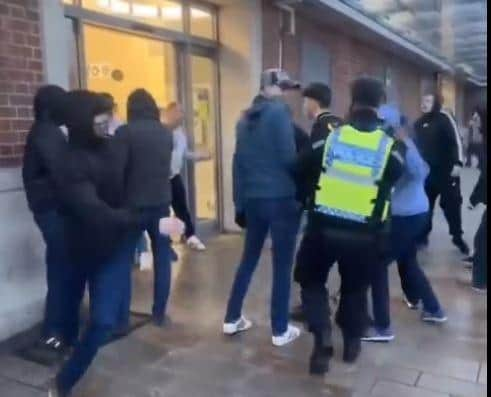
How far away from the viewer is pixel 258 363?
12.0ft

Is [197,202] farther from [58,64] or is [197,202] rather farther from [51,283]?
[51,283]

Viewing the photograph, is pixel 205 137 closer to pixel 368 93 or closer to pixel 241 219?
pixel 241 219

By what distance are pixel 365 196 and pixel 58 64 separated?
2605 millimetres

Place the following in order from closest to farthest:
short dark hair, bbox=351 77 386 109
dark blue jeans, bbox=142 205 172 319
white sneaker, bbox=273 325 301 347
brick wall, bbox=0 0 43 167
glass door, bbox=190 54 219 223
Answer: short dark hair, bbox=351 77 386 109
white sneaker, bbox=273 325 301 347
brick wall, bbox=0 0 43 167
dark blue jeans, bbox=142 205 172 319
glass door, bbox=190 54 219 223

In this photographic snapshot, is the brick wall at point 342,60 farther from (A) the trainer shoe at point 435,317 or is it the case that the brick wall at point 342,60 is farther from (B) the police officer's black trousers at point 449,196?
(A) the trainer shoe at point 435,317

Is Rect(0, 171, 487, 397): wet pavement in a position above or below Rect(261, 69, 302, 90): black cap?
below

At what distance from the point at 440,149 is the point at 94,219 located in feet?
13.8

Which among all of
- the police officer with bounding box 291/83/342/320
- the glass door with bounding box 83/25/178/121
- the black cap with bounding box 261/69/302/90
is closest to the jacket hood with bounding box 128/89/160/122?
the black cap with bounding box 261/69/302/90

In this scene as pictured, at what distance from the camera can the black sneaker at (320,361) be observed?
348 centimetres

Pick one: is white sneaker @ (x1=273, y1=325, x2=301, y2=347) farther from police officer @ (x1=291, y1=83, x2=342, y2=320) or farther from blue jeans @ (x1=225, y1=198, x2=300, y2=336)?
police officer @ (x1=291, y1=83, x2=342, y2=320)

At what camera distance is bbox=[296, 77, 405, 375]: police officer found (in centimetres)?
321

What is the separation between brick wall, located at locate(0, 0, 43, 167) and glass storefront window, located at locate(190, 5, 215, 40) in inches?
120

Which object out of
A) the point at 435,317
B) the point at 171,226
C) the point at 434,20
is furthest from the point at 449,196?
the point at 434,20

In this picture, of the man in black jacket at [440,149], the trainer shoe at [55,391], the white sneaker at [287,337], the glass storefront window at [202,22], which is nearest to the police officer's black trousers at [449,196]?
the man in black jacket at [440,149]
